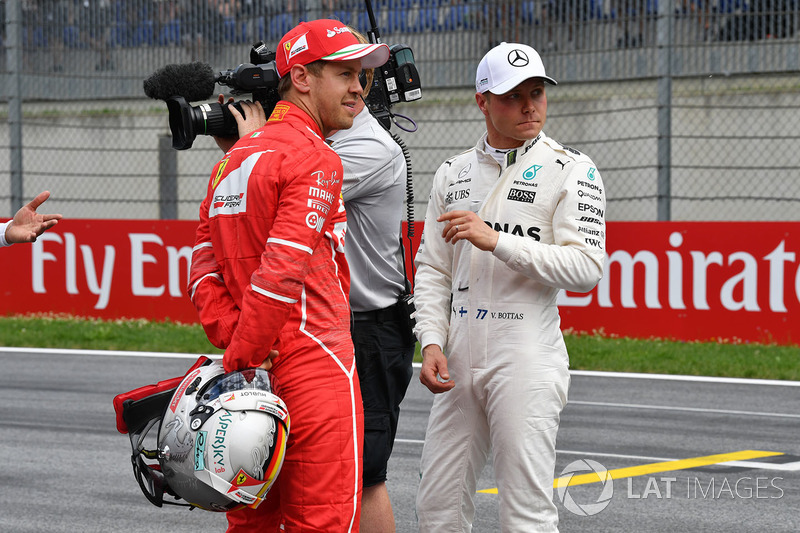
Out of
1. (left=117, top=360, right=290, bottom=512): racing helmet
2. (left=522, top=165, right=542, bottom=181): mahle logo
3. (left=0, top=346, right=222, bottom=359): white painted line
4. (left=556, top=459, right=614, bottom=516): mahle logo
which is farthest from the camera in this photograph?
(left=0, top=346, right=222, bottom=359): white painted line

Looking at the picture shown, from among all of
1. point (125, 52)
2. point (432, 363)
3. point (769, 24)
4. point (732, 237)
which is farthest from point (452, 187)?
point (125, 52)

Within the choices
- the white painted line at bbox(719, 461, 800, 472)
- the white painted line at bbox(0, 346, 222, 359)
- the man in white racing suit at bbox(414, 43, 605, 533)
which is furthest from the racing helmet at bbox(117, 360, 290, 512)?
the white painted line at bbox(0, 346, 222, 359)

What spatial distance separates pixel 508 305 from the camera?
3.88 metres

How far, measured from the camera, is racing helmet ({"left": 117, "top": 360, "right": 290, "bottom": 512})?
3172 mm

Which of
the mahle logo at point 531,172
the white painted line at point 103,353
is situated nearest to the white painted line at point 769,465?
the mahle logo at point 531,172

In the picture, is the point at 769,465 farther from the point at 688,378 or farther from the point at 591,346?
the point at 591,346

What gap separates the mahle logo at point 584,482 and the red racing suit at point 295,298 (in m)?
2.67

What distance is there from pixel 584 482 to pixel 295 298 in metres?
3.55

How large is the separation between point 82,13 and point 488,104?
10.9m

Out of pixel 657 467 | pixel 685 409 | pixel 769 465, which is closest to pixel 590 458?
pixel 657 467

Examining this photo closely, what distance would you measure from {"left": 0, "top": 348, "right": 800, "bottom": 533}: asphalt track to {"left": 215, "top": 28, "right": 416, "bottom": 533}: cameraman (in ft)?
4.45

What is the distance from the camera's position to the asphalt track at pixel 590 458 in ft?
18.8

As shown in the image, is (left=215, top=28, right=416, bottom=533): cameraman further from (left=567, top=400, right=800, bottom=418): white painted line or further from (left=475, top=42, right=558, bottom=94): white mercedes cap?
(left=567, top=400, right=800, bottom=418): white painted line

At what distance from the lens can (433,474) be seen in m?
4.01
